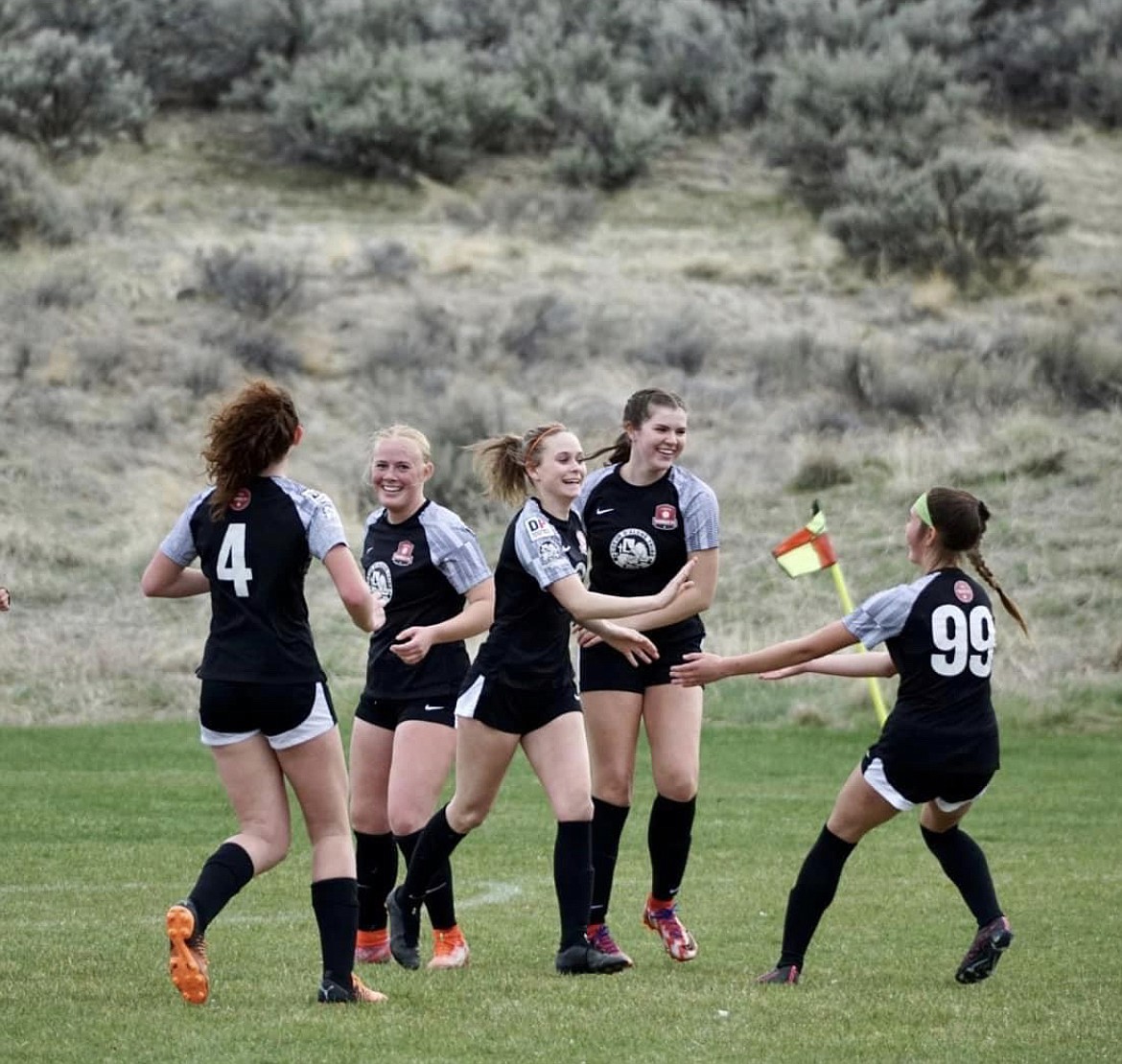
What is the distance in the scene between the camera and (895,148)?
37.3m

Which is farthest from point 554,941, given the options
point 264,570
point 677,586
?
point 264,570

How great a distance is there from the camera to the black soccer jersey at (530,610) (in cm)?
746

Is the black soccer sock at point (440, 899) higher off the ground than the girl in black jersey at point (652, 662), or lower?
lower

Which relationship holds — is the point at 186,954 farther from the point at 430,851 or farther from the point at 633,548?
the point at 633,548

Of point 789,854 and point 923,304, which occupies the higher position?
point 789,854

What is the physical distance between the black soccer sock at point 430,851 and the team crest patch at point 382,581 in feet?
2.76

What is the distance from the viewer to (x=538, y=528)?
7.47 metres

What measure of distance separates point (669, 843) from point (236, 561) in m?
2.45

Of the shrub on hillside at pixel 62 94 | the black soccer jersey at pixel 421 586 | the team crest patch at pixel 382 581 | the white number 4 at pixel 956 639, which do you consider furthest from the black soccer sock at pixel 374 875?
the shrub on hillside at pixel 62 94

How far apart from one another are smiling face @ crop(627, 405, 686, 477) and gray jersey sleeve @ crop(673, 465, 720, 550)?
11 cm

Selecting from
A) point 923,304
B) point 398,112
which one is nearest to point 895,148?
point 923,304

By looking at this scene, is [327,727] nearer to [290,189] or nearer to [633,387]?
[633,387]

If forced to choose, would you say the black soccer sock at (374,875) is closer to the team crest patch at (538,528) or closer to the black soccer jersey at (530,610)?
the black soccer jersey at (530,610)

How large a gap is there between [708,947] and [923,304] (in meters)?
25.0
